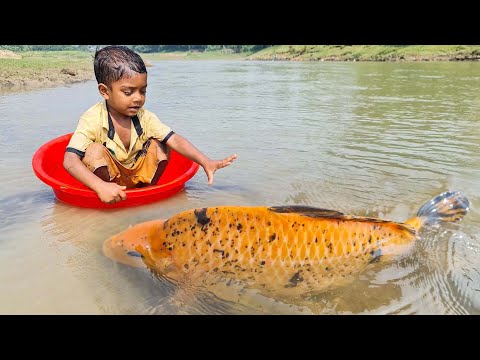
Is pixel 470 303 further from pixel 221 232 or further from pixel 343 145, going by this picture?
pixel 343 145

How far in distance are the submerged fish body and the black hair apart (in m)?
1.36

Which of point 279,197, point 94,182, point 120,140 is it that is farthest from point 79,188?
point 279,197

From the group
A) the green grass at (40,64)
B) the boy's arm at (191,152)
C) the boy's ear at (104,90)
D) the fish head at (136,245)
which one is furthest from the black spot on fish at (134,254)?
the green grass at (40,64)

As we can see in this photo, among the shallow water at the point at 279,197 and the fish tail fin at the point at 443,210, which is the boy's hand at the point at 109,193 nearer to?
the shallow water at the point at 279,197

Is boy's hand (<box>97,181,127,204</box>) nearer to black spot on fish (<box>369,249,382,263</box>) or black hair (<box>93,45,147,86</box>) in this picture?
black hair (<box>93,45,147,86</box>)

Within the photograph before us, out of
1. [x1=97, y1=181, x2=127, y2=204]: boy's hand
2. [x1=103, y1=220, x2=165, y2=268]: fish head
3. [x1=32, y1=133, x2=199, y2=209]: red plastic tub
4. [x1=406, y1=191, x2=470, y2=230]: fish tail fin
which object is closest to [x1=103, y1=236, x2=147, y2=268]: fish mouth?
[x1=103, y1=220, x2=165, y2=268]: fish head

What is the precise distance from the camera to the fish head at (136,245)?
2.45 metres

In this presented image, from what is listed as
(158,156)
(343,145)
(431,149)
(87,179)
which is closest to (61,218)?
(87,179)

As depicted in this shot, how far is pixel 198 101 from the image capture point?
1025 cm

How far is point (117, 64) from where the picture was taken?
315 cm

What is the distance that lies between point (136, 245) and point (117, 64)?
1.45 m

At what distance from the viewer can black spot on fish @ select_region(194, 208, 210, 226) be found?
2.33 meters

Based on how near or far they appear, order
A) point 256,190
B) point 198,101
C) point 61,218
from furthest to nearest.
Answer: point 198,101, point 256,190, point 61,218

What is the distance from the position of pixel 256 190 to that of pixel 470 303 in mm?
2183
